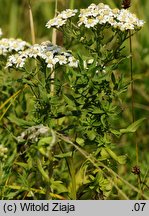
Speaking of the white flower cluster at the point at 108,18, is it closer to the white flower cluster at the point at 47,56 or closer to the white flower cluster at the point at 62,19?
the white flower cluster at the point at 62,19

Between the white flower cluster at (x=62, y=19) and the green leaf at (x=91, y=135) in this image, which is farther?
the white flower cluster at (x=62, y=19)

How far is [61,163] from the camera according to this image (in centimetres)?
326

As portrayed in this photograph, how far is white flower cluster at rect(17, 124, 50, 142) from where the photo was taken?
7.86ft

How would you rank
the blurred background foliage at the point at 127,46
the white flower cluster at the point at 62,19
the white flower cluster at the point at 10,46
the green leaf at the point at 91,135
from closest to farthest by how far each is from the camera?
the green leaf at the point at 91,135 → the white flower cluster at the point at 62,19 → the white flower cluster at the point at 10,46 → the blurred background foliage at the point at 127,46

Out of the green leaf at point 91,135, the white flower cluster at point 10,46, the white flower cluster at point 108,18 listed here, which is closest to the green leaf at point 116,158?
the green leaf at point 91,135

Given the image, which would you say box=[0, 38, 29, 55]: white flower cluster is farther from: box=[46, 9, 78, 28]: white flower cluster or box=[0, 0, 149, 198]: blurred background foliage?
box=[46, 9, 78, 28]: white flower cluster

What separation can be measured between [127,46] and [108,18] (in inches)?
75.5

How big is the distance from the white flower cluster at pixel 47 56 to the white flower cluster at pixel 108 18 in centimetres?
18

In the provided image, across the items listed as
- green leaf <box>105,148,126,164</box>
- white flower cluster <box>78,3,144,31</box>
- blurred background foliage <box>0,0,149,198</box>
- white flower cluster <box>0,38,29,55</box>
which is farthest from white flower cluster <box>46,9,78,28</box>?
green leaf <box>105,148,126,164</box>

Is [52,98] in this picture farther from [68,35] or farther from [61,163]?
[61,163]

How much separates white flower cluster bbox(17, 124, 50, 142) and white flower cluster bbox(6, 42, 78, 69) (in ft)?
1.15

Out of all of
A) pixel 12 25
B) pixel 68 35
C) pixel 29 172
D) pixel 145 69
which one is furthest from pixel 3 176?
pixel 12 25

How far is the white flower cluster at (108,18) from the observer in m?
2.70

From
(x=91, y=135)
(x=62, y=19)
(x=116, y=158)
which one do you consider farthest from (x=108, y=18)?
(x=116, y=158)
